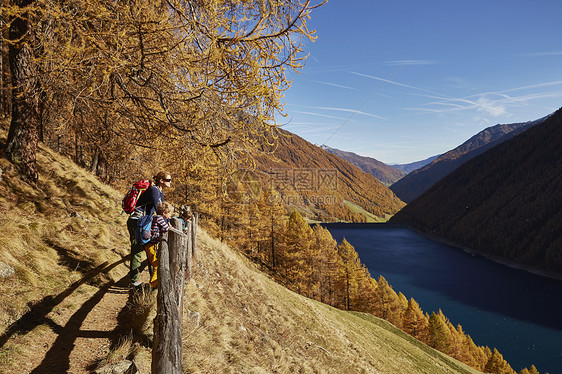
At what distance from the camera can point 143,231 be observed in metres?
4.98

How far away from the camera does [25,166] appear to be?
6.76 metres

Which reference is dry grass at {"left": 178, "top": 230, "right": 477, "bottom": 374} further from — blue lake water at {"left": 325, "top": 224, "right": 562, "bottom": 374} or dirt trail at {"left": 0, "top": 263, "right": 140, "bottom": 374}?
blue lake water at {"left": 325, "top": 224, "right": 562, "bottom": 374}

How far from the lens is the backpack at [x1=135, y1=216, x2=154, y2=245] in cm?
495

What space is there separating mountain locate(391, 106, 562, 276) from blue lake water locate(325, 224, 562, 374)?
21036 mm

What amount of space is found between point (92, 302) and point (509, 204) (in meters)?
187

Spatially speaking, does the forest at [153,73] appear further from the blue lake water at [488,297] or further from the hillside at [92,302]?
the blue lake water at [488,297]

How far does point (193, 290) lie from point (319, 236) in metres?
31.0

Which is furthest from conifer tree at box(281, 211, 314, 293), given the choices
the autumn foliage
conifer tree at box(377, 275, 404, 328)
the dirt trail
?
the dirt trail

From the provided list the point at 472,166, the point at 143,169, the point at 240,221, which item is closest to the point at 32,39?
the point at 143,169

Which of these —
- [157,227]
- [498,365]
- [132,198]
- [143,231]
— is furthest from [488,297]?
[132,198]

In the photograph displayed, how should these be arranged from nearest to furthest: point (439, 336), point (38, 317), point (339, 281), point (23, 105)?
point (38, 317), point (23, 105), point (339, 281), point (439, 336)

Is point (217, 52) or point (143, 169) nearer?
point (217, 52)

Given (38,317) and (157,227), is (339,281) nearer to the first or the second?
(157,227)

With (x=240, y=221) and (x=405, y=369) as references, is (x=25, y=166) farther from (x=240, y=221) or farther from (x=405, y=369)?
(x=240, y=221)
